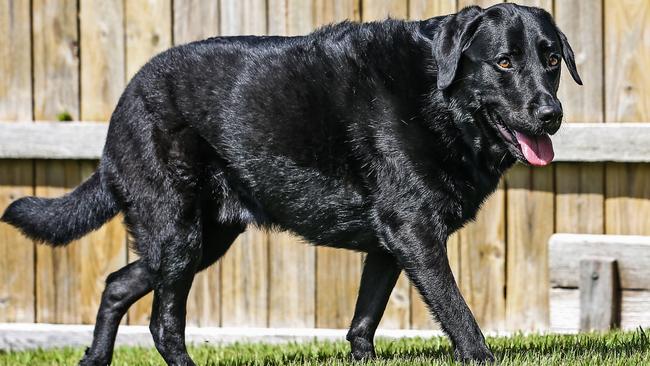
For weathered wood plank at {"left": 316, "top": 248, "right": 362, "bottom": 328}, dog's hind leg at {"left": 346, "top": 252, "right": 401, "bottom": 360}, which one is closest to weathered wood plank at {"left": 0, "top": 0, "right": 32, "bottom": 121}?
weathered wood plank at {"left": 316, "top": 248, "right": 362, "bottom": 328}

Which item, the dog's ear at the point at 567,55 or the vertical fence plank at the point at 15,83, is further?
the vertical fence plank at the point at 15,83

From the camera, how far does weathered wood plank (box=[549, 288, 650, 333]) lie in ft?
21.2

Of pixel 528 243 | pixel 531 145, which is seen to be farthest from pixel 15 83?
pixel 531 145

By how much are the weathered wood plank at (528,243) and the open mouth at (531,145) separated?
1.74m

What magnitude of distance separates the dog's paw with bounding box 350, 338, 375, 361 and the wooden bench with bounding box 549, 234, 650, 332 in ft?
4.72

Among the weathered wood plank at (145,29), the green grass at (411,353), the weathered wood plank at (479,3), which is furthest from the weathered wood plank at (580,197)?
the weathered wood plank at (145,29)

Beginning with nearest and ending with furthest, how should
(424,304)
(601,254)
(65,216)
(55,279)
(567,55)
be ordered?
(567,55)
(65,216)
(601,254)
(424,304)
(55,279)

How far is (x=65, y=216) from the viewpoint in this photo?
555 cm

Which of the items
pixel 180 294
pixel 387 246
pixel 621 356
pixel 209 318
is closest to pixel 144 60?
pixel 209 318

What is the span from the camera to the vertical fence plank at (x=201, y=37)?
6.73 meters

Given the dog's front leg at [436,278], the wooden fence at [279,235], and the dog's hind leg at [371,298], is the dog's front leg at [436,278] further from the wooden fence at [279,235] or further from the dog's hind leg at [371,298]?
the wooden fence at [279,235]

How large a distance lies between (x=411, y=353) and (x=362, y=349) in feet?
0.97

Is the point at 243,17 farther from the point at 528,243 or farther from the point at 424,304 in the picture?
the point at 528,243

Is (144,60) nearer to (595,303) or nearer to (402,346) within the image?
(402,346)
